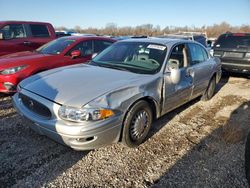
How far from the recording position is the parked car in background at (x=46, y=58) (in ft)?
16.4

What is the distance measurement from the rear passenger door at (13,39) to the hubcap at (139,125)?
18.9 ft

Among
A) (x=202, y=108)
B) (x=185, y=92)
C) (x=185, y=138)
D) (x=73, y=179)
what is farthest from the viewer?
(x=202, y=108)

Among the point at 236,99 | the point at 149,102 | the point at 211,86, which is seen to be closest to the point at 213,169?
the point at 149,102

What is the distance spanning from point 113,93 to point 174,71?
1254 mm

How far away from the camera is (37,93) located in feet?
10.2

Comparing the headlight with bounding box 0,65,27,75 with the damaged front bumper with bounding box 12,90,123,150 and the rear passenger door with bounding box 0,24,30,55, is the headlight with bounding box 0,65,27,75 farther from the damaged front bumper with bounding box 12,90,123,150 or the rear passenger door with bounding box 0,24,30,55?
the rear passenger door with bounding box 0,24,30,55

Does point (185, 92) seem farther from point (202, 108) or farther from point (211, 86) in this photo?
point (211, 86)

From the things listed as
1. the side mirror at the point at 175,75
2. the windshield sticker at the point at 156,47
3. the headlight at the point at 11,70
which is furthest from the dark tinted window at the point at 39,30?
the side mirror at the point at 175,75

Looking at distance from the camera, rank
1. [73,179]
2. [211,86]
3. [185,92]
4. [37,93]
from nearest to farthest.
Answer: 1. [73,179]
2. [37,93]
3. [185,92]
4. [211,86]

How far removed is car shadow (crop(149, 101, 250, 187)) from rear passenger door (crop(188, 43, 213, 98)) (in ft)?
3.45

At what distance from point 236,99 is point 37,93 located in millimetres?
4994

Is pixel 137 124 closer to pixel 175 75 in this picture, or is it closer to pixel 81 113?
pixel 81 113

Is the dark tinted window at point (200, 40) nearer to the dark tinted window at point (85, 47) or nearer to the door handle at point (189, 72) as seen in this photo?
the dark tinted window at point (85, 47)

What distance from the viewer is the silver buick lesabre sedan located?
2.79 meters
